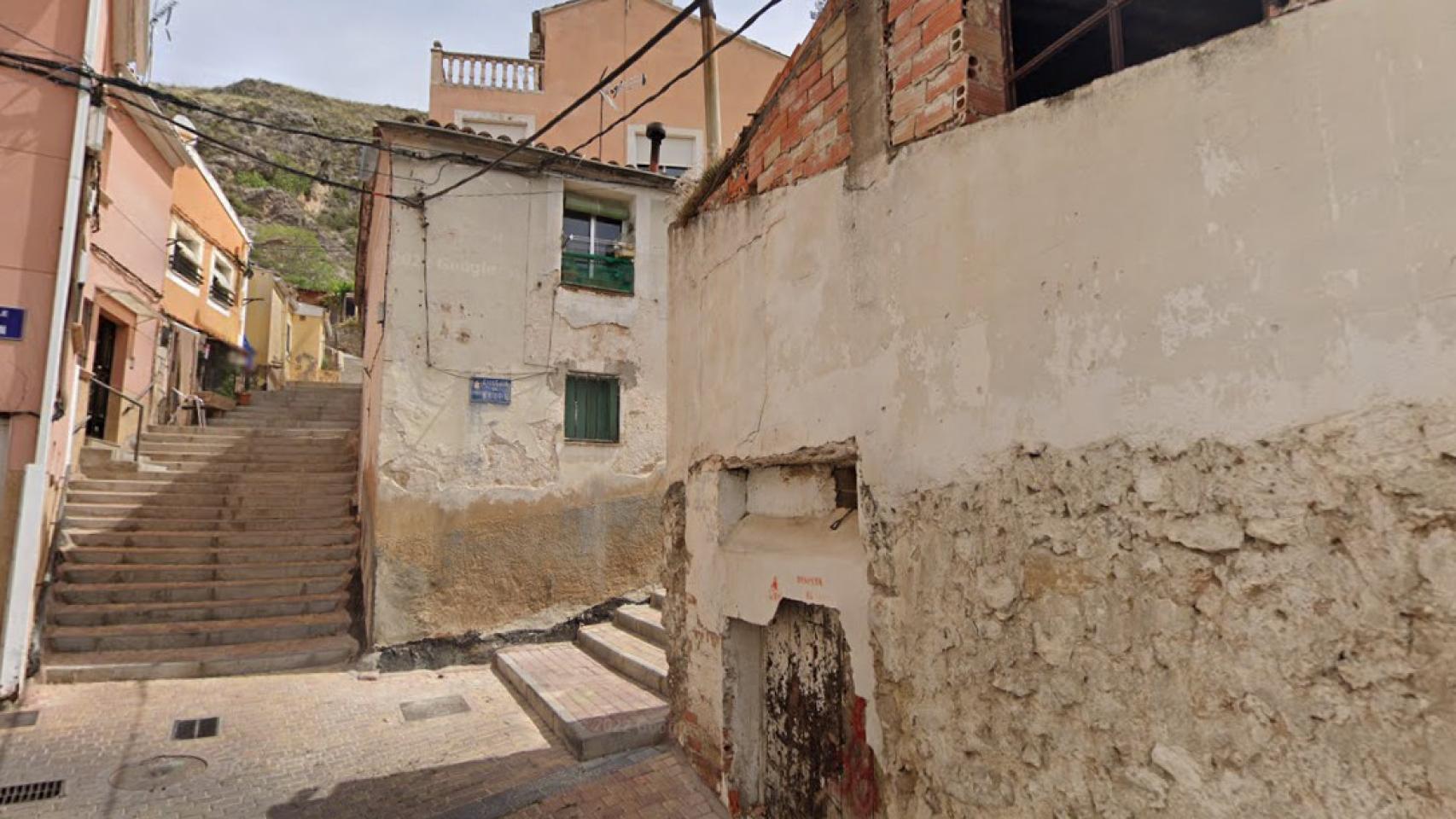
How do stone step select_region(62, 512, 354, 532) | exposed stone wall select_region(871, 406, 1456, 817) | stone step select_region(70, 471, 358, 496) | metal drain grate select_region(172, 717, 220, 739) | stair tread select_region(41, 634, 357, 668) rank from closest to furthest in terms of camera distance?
1. exposed stone wall select_region(871, 406, 1456, 817)
2. metal drain grate select_region(172, 717, 220, 739)
3. stair tread select_region(41, 634, 357, 668)
4. stone step select_region(62, 512, 354, 532)
5. stone step select_region(70, 471, 358, 496)

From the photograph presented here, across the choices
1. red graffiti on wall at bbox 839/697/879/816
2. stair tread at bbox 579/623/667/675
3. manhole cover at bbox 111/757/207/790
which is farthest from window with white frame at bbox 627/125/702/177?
red graffiti on wall at bbox 839/697/879/816

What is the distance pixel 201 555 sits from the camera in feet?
30.5

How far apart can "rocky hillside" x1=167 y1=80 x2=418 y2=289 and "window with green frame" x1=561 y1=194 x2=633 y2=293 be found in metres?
25.8

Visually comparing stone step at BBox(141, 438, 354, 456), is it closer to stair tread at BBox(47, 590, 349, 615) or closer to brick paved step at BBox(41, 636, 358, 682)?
stair tread at BBox(47, 590, 349, 615)

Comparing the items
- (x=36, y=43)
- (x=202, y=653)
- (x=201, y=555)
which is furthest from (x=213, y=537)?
(x=36, y=43)

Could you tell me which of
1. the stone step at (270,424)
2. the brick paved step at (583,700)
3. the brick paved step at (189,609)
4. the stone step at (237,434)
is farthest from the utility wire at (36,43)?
the stone step at (270,424)

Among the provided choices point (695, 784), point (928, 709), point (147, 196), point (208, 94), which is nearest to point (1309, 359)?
point (928, 709)

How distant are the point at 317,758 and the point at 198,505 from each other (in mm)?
6396

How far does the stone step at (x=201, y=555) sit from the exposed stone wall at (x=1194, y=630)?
9.35 metres

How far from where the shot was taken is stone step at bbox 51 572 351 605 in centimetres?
831

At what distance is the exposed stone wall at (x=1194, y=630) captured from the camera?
1699 millimetres

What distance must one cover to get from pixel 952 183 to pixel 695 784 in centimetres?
403

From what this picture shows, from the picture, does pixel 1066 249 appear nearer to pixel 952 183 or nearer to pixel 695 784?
pixel 952 183

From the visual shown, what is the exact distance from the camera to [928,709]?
2.89 metres
